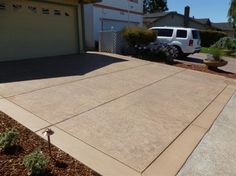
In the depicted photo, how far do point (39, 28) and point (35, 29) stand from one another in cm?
23

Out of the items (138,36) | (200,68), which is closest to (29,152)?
(200,68)

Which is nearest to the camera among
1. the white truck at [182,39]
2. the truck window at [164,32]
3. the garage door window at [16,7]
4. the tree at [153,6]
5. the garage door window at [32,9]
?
the garage door window at [16,7]

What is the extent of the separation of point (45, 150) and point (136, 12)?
74.9 feet

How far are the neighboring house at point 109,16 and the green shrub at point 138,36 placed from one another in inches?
142

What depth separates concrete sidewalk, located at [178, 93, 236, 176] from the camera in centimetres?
319

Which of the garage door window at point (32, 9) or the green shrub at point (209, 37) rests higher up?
the garage door window at point (32, 9)

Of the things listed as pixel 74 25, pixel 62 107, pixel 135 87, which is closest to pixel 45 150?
pixel 62 107

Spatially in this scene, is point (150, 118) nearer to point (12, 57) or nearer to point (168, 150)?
point (168, 150)

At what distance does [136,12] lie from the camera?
2408 cm

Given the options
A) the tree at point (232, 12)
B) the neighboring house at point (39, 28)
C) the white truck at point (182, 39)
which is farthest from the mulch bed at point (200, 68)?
the tree at point (232, 12)

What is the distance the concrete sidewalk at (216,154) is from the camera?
3191 millimetres

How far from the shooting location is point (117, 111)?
500 centimetres

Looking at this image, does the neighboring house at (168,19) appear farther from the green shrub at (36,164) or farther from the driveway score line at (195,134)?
the green shrub at (36,164)

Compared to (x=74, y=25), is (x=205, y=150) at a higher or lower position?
lower
